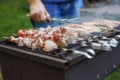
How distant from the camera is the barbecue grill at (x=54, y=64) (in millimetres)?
2169

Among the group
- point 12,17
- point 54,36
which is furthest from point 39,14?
point 12,17

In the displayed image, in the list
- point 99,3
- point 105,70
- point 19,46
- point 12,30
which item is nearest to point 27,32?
point 19,46

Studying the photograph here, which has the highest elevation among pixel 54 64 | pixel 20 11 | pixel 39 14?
pixel 39 14

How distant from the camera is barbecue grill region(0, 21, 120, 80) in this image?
7.12ft

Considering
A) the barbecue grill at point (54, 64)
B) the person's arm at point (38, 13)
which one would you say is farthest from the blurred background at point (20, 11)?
the barbecue grill at point (54, 64)

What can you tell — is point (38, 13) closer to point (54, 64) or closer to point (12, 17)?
point (54, 64)

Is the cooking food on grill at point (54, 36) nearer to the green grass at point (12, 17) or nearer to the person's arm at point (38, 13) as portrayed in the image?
the person's arm at point (38, 13)

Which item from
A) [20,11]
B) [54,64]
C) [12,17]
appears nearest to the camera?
[54,64]

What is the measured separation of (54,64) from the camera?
2139mm

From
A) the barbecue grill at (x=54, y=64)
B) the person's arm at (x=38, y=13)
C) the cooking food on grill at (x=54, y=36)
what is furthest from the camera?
the person's arm at (x=38, y=13)

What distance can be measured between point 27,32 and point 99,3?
6.15 meters

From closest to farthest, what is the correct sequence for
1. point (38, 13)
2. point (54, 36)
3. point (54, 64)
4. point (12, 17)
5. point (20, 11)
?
point (54, 64) → point (54, 36) → point (38, 13) → point (12, 17) → point (20, 11)

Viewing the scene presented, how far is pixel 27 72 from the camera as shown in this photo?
2.49 meters

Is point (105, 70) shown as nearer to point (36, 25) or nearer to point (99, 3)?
point (36, 25)
